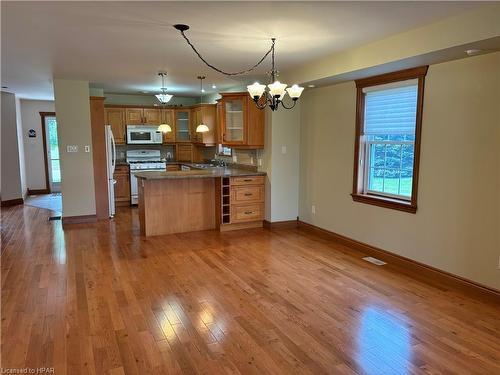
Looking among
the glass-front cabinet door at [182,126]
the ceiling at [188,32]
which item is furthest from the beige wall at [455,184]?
the glass-front cabinet door at [182,126]

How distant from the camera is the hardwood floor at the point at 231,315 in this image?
7.66ft

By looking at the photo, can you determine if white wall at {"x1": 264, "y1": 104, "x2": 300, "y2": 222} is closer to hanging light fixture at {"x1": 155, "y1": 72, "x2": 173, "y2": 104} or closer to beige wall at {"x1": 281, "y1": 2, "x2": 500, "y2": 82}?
beige wall at {"x1": 281, "y1": 2, "x2": 500, "y2": 82}

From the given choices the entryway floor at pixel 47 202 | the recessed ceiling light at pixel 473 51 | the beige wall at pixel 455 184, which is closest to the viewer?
the recessed ceiling light at pixel 473 51

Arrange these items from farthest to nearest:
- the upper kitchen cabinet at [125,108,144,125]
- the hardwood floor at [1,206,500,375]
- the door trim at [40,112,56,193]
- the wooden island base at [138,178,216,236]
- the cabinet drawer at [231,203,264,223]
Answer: the door trim at [40,112,56,193], the upper kitchen cabinet at [125,108,144,125], the cabinet drawer at [231,203,264,223], the wooden island base at [138,178,216,236], the hardwood floor at [1,206,500,375]

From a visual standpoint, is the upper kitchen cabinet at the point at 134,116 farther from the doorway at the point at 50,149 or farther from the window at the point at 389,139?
the window at the point at 389,139

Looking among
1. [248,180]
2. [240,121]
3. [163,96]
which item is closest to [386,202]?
[248,180]

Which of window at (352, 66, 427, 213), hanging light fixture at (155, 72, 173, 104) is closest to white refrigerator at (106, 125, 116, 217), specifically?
hanging light fixture at (155, 72, 173, 104)

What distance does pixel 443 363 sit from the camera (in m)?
2.31

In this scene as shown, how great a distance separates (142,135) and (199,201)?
3.01 m

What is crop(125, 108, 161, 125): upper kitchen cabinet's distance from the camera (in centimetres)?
779

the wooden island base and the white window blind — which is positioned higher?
the white window blind

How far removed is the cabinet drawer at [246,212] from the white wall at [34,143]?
6337mm

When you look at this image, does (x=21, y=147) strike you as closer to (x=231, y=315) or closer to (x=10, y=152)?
(x=10, y=152)

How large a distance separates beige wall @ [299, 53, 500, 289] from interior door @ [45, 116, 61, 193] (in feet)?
26.0
